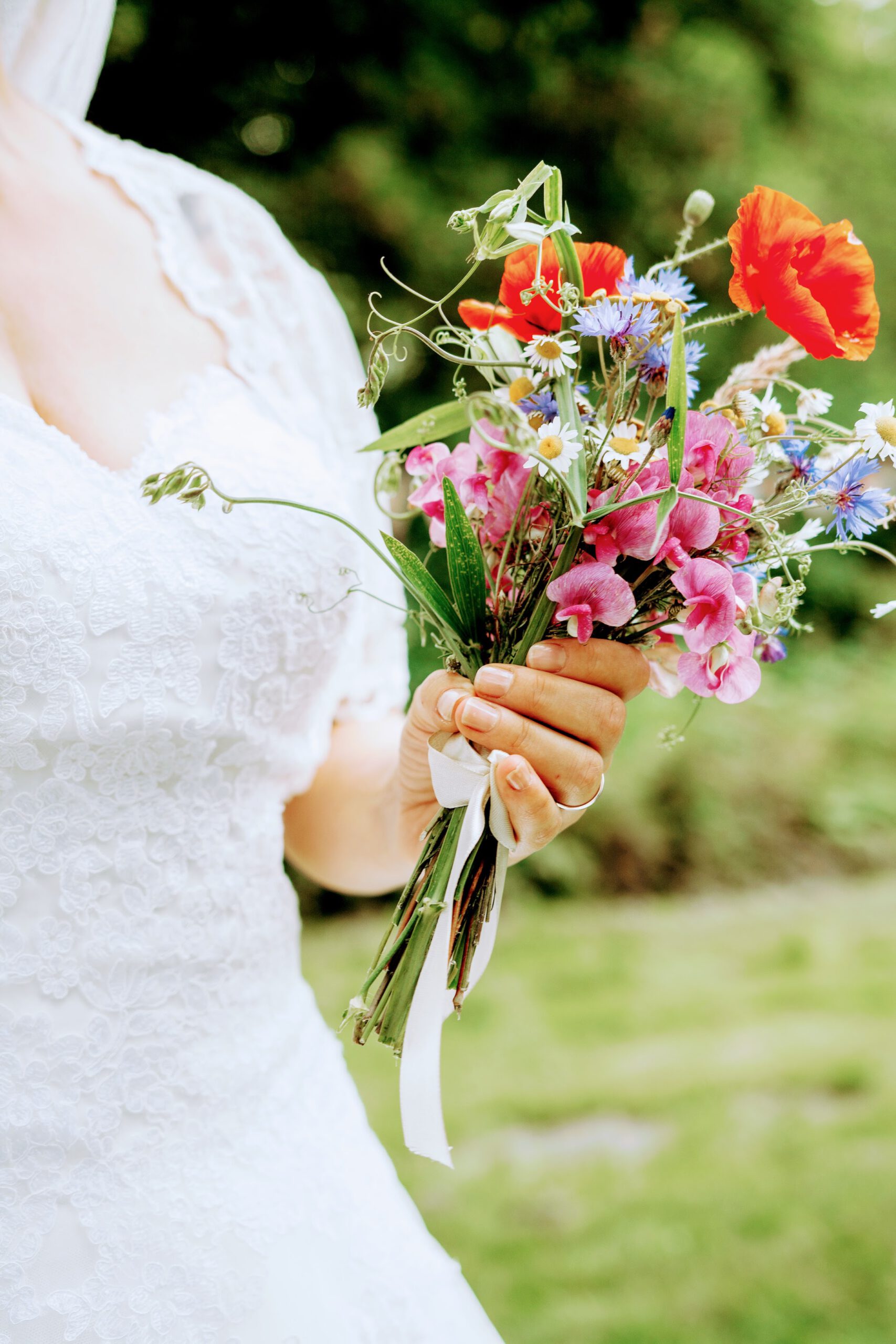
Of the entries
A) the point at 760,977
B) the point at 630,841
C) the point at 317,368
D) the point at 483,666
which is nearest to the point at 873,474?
the point at 483,666

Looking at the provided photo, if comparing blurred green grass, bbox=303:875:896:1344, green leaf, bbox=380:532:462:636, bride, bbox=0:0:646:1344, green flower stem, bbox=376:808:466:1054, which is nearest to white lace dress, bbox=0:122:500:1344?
bride, bbox=0:0:646:1344

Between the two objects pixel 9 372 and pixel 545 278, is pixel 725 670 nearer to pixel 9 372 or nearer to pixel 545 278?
pixel 545 278

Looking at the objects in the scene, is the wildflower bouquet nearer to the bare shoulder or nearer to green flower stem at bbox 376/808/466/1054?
green flower stem at bbox 376/808/466/1054

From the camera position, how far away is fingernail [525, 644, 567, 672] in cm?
95

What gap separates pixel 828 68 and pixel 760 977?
508 centimetres

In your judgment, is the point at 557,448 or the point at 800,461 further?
the point at 800,461

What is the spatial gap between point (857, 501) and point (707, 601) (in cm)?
16

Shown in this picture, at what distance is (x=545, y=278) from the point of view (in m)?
0.93

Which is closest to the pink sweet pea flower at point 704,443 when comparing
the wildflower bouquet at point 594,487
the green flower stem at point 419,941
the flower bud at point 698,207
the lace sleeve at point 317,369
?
the wildflower bouquet at point 594,487

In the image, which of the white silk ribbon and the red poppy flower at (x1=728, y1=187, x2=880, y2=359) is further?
the white silk ribbon

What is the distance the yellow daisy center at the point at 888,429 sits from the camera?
89cm

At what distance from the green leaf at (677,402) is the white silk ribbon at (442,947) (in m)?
0.30

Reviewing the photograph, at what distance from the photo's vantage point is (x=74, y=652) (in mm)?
1025

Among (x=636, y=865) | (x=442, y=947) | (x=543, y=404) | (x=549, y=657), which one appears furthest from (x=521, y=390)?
(x=636, y=865)
